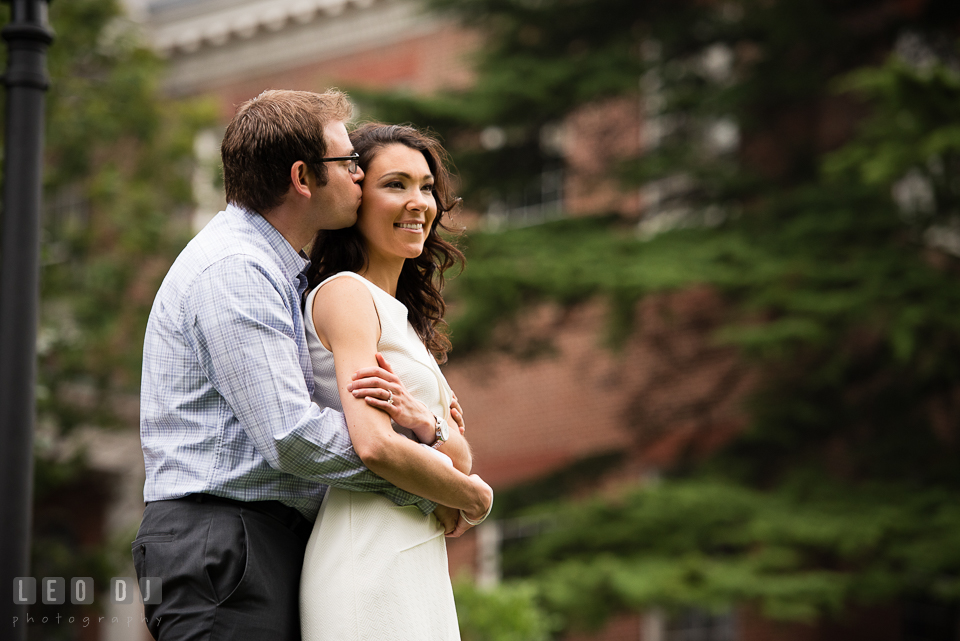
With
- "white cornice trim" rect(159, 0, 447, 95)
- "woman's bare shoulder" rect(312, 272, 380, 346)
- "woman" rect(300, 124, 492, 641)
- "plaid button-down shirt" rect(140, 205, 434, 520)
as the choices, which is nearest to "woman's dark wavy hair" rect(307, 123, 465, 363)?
"woman" rect(300, 124, 492, 641)

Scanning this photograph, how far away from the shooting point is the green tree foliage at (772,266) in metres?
9.83

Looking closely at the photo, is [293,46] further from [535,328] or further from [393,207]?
[393,207]

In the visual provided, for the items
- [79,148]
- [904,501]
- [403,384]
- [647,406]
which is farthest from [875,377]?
[403,384]

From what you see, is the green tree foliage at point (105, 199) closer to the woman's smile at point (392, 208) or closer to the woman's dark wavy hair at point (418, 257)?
the woman's dark wavy hair at point (418, 257)

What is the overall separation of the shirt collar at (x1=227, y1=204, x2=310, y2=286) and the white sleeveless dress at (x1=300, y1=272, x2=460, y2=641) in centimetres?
9

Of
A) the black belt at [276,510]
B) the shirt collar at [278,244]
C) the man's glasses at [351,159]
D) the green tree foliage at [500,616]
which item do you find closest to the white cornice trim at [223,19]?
the green tree foliage at [500,616]

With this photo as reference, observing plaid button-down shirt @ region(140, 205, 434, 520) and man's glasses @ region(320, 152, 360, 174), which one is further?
man's glasses @ region(320, 152, 360, 174)

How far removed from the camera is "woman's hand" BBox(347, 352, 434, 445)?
284cm

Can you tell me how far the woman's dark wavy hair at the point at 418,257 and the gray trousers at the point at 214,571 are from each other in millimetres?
833

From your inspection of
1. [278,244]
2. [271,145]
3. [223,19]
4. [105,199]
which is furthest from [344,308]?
[223,19]

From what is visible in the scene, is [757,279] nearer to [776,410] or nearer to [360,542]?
[776,410]

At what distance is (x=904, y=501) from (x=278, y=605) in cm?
852

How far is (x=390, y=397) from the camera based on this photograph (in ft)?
9.44

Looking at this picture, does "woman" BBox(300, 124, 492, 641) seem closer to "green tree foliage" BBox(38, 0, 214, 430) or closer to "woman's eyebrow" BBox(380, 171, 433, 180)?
"woman's eyebrow" BBox(380, 171, 433, 180)
